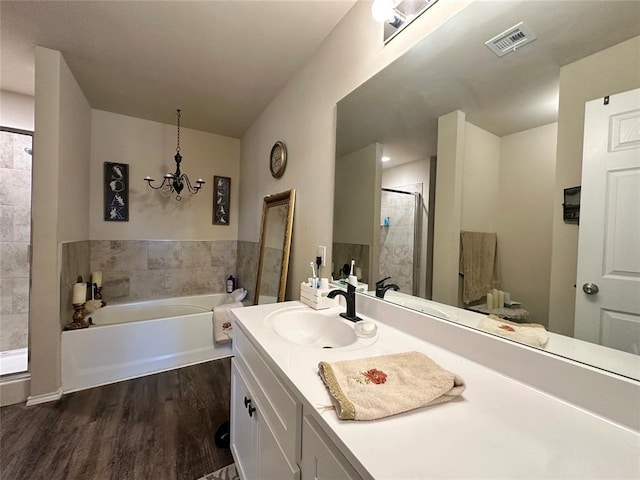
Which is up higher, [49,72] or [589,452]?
[49,72]

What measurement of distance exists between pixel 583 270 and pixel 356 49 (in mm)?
1425

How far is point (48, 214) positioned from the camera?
183 centimetres

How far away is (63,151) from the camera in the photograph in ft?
6.36

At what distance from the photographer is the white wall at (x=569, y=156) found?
656 mm

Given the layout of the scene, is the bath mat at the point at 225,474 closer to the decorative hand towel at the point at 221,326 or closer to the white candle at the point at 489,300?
the decorative hand towel at the point at 221,326

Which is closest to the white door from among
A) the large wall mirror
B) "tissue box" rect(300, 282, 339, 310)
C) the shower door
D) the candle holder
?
the large wall mirror

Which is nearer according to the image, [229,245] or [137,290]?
[137,290]

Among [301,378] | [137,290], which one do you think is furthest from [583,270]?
[137,290]

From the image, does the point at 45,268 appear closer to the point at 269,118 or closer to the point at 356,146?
the point at 269,118

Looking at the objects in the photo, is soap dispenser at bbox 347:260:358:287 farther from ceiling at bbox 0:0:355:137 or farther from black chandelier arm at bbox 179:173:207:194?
black chandelier arm at bbox 179:173:207:194

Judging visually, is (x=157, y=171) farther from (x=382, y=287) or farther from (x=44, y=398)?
(x=382, y=287)

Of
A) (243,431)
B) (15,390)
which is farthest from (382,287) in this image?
(15,390)

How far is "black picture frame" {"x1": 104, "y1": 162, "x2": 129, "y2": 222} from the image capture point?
9.22 feet

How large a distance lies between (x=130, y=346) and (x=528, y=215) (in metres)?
2.86
